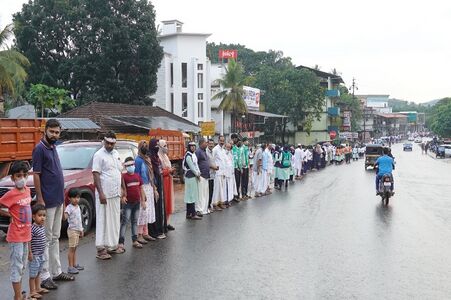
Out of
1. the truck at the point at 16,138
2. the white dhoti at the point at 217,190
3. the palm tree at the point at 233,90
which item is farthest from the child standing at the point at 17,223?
the palm tree at the point at 233,90

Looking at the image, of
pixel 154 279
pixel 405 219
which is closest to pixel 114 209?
pixel 154 279

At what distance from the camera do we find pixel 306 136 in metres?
74.4

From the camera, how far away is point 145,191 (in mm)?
9508

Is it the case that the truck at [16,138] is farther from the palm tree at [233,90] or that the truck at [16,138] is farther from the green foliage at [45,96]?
the palm tree at [233,90]

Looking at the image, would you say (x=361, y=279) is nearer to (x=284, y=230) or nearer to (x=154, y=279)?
(x=154, y=279)

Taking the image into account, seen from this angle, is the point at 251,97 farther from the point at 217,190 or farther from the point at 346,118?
the point at 217,190

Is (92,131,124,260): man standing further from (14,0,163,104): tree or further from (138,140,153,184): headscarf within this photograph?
(14,0,163,104): tree

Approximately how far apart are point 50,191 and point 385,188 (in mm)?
11128

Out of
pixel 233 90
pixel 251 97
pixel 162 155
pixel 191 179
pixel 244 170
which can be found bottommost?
pixel 244 170

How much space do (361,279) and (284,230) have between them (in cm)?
393

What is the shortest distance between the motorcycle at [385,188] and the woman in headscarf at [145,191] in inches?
323

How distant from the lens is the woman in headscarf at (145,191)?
9367 mm

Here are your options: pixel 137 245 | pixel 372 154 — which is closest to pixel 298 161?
pixel 372 154

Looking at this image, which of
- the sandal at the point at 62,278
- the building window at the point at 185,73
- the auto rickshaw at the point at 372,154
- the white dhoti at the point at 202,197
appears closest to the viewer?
the sandal at the point at 62,278
